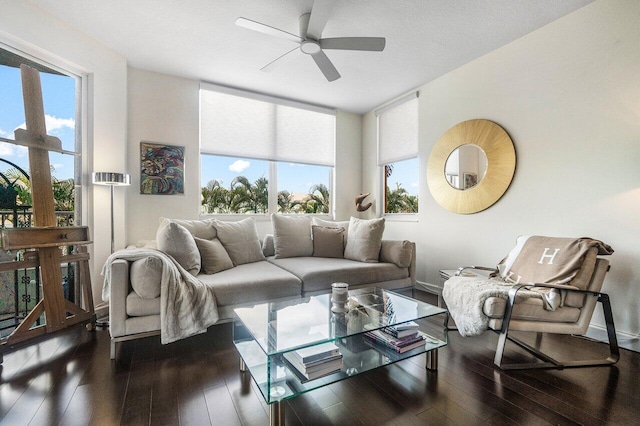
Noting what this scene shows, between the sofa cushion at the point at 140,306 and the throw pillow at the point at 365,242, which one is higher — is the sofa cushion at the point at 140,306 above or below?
below

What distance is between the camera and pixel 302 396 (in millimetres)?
1608

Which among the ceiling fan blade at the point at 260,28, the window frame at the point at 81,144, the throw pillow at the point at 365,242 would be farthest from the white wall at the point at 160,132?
the throw pillow at the point at 365,242

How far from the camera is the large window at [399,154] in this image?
3.99 metres

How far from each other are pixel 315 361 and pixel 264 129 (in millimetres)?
3313

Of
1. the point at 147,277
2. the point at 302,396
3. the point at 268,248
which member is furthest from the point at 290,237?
the point at 302,396

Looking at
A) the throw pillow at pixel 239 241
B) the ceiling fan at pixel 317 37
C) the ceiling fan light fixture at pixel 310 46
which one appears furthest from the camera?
the throw pillow at pixel 239 241

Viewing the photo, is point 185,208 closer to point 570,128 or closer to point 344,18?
point 344,18

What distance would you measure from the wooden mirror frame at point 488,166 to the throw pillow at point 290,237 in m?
1.68

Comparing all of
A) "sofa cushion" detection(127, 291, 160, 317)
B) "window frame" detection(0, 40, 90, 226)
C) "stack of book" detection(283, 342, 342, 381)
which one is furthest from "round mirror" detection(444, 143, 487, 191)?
"window frame" detection(0, 40, 90, 226)

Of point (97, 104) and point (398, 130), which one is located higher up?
point (398, 130)

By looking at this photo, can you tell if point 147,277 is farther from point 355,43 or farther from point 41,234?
point 355,43

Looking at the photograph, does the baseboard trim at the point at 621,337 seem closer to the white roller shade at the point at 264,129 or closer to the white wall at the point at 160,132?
the white roller shade at the point at 264,129

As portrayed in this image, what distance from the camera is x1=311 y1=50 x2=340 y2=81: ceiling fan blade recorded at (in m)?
2.52

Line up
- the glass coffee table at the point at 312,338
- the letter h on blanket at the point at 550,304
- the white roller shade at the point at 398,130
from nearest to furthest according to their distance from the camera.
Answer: the glass coffee table at the point at 312,338 < the letter h on blanket at the point at 550,304 < the white roller shade at the point at 398,130
